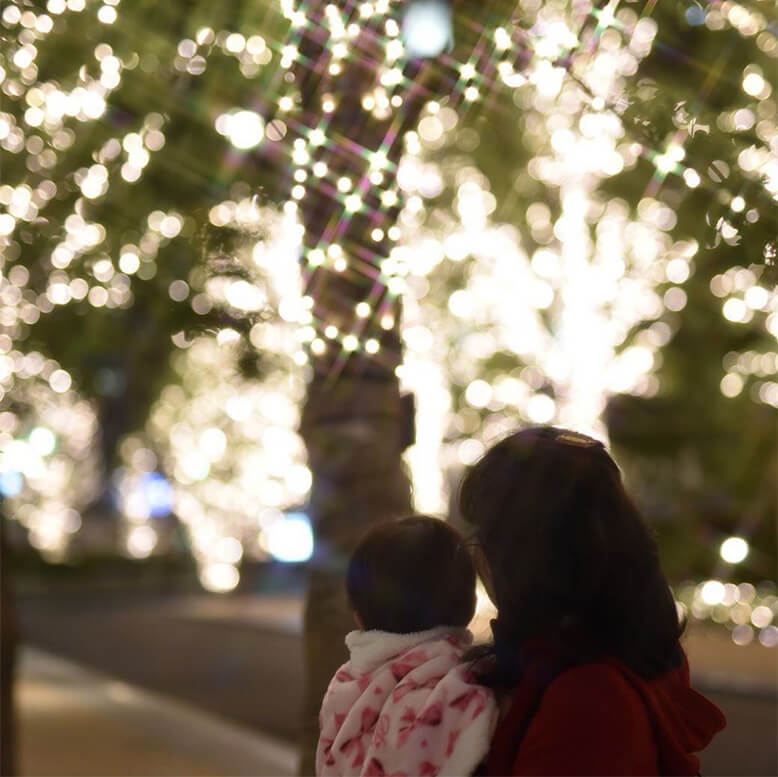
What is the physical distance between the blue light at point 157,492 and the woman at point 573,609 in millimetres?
29860

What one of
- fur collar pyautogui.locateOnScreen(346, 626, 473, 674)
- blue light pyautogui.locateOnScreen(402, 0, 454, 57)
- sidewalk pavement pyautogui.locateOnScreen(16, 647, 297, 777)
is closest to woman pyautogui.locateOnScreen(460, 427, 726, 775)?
fur collar pyautogui.locateOnScreen(346, 626, 473, 674)

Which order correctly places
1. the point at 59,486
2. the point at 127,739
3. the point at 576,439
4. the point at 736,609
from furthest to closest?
the point at 59,486, the point at 736,609, the point at 127,739, the point at 576,439

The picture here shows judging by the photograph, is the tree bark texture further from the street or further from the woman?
the street

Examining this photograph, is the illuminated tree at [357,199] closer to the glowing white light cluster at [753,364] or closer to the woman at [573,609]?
the glowing white light cluster at [753,364]

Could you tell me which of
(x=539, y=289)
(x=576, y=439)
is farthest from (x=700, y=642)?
(x=576, y=439)

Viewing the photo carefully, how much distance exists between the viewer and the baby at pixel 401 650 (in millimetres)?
2424

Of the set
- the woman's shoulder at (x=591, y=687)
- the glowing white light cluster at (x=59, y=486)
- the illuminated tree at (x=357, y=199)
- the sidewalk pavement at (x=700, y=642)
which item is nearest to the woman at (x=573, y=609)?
the woman's shoulder at (x=591, y=687)

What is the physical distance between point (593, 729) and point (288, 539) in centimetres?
3037

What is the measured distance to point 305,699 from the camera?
16.9 feet

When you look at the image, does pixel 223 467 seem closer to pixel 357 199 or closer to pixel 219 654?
pixel 219 654

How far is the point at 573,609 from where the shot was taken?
87.4 inches

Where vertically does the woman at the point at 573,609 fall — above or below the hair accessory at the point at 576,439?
below

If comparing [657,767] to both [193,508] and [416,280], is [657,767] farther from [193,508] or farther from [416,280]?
[193,508]

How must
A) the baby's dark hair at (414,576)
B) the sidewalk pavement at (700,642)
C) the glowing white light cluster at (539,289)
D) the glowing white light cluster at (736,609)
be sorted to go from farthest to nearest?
the glowing white light cluster at (736,609)
the sidewalk pavement at (700,642)
the glowing white light cluster at (539,289)
the baby's dark hair at (414,576)
